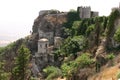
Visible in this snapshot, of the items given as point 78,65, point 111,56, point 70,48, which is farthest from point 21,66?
point 111,56

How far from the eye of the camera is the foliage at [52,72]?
85438 mm

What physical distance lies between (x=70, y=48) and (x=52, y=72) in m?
8.30

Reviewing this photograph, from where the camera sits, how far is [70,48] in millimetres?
94875

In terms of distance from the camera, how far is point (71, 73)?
7431 centimetres

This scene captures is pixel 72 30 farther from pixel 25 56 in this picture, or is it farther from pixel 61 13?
pixel 25 56

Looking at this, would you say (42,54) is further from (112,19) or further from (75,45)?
(112,19)

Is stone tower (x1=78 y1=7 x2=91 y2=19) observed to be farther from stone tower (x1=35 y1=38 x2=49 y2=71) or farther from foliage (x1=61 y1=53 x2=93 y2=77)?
foliage (x1=61 y1=53 x2=93 y2=77)

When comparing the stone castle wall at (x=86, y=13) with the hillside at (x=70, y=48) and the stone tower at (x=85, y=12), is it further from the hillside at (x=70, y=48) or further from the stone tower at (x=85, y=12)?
the hillside at (x=70, y=48)

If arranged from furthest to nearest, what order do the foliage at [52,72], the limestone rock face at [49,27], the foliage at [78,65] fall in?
the limestone rock face at [49,27]
the foliage at [52,72]
the foliage at [78,65]

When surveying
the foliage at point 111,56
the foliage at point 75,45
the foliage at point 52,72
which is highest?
the foliage at point 111,56

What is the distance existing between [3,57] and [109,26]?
5038 centimetres

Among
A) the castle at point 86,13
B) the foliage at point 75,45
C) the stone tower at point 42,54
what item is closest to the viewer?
the foliage at point 75,45

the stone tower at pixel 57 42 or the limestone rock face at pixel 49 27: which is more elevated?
the limestone rock face at pixel 49 27

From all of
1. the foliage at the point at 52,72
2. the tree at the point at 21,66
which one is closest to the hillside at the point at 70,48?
the foliage at the point at 52,72
